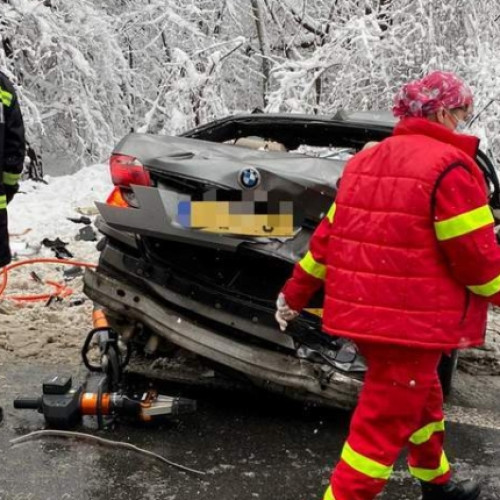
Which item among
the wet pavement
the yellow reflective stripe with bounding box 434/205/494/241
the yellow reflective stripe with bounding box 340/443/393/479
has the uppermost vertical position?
the yellow reflective stripe with bounding box 434/205/494/241

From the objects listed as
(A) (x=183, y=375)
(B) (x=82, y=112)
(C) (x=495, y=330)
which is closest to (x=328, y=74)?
(B) (x=82, y=112)

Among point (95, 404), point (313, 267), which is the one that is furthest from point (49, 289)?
point (313, 267)

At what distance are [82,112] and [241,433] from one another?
29.9 feet

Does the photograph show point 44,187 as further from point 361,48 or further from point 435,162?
point 435,162

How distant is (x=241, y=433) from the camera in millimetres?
3559

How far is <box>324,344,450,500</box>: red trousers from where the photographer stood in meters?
2.50

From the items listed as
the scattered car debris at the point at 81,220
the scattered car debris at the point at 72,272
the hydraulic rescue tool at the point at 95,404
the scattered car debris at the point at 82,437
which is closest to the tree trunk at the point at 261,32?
the scattered car debris at the point at 81,220

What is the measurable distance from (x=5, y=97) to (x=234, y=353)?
5.67 feet

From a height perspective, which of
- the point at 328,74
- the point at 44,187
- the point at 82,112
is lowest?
the point at 44,187

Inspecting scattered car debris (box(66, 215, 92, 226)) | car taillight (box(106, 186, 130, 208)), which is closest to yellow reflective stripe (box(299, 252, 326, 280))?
car taillight (box(106, 186, 130, 208))

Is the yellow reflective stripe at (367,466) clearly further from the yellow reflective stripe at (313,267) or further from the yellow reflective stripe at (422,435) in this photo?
the yellow reflective stripe at (313,267)

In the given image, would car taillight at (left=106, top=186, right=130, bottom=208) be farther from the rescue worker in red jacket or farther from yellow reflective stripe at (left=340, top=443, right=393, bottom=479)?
yellow reflective stripe at (left=340, top=443, right=393, bottom=479)

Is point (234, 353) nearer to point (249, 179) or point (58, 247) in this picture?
point (249, 179)

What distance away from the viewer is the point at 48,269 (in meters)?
6.42
